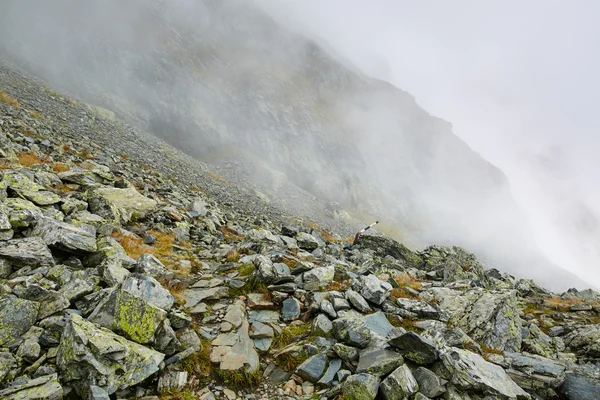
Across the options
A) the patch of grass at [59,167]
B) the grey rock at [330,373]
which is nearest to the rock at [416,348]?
the grey rock at [330,373]

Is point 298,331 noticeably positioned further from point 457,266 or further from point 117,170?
point 117,170

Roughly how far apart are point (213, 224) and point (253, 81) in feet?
300

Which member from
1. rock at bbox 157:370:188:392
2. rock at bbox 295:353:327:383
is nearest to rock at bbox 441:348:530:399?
rock at bbox 295:353:327:383

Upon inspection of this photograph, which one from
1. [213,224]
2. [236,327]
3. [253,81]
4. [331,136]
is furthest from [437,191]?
[236,327]

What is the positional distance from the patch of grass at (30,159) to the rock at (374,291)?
1980cm

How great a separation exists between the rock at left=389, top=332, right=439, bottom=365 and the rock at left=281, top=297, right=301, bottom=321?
11.0 ft

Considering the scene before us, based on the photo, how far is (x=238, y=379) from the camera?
23.3 feet

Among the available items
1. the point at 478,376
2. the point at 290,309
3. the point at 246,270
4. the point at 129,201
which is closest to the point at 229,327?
the point at 290,309

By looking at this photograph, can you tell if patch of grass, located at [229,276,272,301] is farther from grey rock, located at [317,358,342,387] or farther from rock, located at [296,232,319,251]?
rock, located at [296,232,319,251]

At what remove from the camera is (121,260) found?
9758 mm

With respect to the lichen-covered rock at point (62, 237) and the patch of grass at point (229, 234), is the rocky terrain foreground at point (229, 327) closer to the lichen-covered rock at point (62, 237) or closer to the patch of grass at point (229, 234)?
the lichen-covered rock at point (62, 237)

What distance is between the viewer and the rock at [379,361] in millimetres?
7004

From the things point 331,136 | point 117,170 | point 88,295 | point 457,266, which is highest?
point 331,136

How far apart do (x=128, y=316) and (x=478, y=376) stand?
836 centimetres
